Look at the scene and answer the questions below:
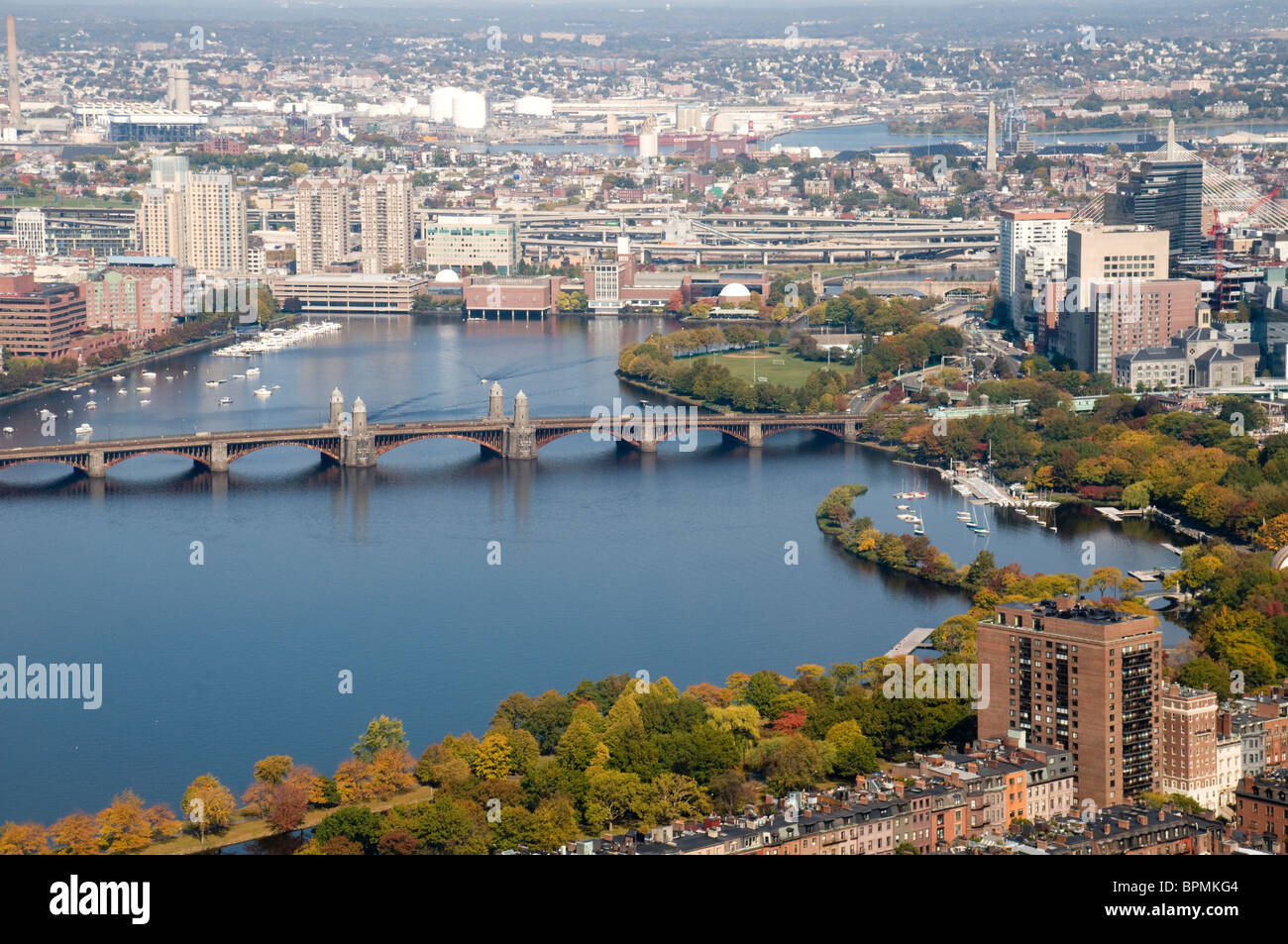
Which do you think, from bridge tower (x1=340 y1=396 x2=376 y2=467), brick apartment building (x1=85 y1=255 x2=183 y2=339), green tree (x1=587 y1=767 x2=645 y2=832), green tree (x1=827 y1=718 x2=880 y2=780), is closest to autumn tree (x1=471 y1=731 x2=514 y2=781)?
green tree (x1=587 y1=767 x2=645 y2=832)

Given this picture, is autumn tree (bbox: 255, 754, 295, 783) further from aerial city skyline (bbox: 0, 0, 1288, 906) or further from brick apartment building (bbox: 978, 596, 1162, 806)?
brick apartment building (bbox: 978, 596, 1162, 806)

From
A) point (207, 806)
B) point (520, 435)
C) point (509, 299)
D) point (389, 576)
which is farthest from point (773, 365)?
point (207, 806)

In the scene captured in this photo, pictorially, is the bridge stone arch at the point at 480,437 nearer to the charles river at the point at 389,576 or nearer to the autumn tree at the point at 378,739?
the charles river at the point at 389,576

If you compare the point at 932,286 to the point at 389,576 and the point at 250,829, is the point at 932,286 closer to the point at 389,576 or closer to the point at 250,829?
the point at 389,576

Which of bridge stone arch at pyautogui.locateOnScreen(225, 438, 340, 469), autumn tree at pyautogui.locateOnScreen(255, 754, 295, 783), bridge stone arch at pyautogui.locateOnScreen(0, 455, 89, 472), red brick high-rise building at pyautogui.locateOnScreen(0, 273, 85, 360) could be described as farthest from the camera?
red brick high-rise building at pyautogui.locateOnScreen(0, 273, 85, 360)

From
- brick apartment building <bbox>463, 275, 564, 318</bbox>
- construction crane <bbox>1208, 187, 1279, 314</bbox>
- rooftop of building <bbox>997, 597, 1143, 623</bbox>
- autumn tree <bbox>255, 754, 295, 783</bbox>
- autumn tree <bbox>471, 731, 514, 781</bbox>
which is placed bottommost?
autumn tree <bbox>255, 754, 295, 783</bbox>

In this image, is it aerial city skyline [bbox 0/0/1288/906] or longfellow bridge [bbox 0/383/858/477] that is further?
longfellow bridge [bbox 0/383/858/477]
